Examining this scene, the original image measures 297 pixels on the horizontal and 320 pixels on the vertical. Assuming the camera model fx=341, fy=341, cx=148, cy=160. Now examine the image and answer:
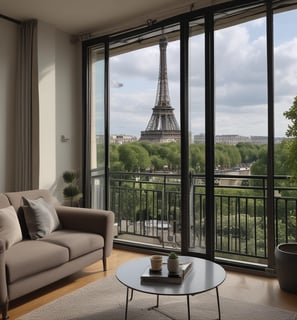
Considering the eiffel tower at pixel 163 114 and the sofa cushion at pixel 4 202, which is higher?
the eiffel tower at pixel 163 114

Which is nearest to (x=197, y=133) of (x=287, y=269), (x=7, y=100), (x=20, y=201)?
(x=287, y=269)

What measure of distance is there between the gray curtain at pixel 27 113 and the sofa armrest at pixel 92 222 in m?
0.89

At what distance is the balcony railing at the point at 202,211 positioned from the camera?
140 inches

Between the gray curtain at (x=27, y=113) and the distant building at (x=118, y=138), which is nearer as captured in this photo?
the gray curtain at (x=27, y=113)

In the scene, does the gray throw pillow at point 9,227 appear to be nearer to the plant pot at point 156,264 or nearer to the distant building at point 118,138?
the plant pot at point 156,264

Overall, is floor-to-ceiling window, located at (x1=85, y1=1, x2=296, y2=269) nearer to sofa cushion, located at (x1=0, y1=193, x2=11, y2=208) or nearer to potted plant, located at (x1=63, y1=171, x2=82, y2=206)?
potted plant, located at (x1=63, y1=171, x2=82, y2=206)

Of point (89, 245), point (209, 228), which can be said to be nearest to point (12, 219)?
point (89, 245)

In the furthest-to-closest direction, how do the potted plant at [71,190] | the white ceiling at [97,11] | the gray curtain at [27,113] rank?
the potted plant at [71,190] → the gray curtain at [27,113] → the white ceiling at [97,11]

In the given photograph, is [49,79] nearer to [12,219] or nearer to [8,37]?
[8,37]

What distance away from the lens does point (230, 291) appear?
9.89 feet

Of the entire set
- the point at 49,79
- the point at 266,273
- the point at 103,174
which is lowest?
the point at 266,273

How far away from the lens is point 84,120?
15.5 feet

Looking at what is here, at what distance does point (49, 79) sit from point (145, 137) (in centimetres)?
143

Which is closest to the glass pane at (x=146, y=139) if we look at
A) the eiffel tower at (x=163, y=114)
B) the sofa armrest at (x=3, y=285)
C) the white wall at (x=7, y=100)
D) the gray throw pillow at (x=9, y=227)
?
the eiffel tower at (x=163, y=114)
